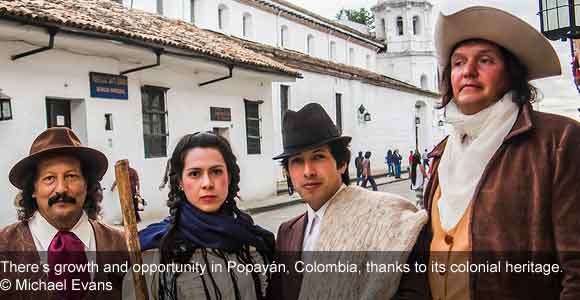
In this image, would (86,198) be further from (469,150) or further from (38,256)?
(469,150)

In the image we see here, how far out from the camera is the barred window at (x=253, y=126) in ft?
56.3

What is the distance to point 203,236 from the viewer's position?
96.8 inches

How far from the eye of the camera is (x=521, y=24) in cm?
226

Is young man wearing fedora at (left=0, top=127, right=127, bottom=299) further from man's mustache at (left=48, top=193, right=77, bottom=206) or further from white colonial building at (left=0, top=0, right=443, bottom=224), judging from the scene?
white colonial building at (left=0, top=0, right=443, bottom=224)

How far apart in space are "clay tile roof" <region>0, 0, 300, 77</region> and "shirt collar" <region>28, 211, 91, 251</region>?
23.4 ft

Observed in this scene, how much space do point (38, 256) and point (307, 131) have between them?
52.6 inches

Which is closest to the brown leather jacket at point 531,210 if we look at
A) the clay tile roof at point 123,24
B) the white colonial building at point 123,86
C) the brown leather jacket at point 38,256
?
the brown leather jacket at point 38,256

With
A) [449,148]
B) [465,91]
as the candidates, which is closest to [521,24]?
[465,91]

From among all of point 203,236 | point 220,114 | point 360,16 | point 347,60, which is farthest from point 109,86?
point 360,16

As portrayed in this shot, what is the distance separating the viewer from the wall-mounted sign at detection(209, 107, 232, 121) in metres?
15.4

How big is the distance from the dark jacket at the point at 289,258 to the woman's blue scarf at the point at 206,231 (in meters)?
0.14

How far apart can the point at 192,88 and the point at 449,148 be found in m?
12.8

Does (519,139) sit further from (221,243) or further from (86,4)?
(86,4)

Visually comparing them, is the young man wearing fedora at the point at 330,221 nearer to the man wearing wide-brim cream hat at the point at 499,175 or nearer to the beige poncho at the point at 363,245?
the beige poncho at the point at 363,245
